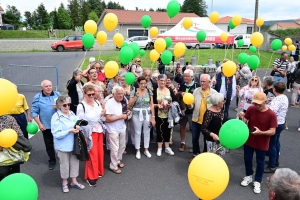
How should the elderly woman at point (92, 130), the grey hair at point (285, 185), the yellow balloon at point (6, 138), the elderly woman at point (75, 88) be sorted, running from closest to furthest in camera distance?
1. the grey hair at point (285, 185)
2. the yellow balloon at point (6, 138)
3. the elderly woman at point (92, 130)
4. the elderly woman at point (75, 88)

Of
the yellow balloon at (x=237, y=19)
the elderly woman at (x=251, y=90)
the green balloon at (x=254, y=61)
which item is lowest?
the elderly woman at (x=251, y=90)

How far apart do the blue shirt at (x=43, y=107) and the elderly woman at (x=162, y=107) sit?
1.92 m

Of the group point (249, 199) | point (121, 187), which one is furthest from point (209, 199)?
point (121, 187)

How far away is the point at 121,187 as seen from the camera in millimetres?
3830

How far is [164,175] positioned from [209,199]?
190cm

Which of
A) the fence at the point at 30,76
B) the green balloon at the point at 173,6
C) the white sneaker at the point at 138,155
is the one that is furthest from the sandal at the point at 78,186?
the fence at the point at 30,76

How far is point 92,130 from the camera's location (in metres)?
3.81

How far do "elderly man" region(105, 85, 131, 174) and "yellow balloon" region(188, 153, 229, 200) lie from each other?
2.07 meters

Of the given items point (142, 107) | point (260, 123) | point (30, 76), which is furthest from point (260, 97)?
point (30, 76)

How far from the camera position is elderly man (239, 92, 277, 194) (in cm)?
339

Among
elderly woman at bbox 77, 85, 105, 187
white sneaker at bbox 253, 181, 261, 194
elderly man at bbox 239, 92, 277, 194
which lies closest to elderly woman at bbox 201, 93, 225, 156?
elderly man at bbox 239, 92, 277, 194

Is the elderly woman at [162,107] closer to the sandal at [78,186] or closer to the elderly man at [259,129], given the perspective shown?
the elderly man at [259,129]

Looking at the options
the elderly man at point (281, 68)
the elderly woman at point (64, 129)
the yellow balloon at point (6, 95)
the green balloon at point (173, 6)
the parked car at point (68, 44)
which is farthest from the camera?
the parked car at point (68, 44)

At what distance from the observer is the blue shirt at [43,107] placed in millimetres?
4043
